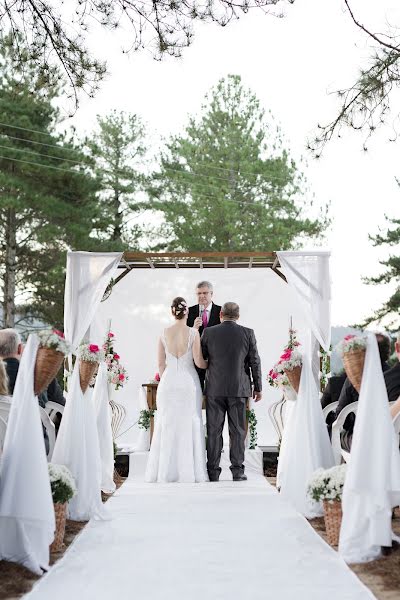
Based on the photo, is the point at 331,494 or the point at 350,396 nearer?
the point at 331,494

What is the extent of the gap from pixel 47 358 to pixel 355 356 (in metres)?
1.51

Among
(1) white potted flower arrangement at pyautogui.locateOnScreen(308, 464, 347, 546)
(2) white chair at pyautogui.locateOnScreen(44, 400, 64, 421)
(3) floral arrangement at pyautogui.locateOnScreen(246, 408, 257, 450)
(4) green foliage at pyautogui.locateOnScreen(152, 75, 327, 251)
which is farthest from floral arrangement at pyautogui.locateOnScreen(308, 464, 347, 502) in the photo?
(4) green foliage at pyautogui.locateOnScreen(152, 75, 327, 251)

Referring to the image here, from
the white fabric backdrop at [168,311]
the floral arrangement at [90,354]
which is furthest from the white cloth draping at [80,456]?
the white fabric backdrop at [168,311]

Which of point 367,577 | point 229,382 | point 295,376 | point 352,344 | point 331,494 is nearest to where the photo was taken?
point 367,577

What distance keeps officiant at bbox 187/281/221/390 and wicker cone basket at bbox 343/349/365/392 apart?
16.8ft

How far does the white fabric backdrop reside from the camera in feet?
45.4

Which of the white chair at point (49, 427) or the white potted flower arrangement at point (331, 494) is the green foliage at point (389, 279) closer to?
the white chair at point (49, 427)

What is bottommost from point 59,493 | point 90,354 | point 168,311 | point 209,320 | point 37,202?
point 59,493

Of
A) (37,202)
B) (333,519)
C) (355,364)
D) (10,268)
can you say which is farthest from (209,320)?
(10,268)

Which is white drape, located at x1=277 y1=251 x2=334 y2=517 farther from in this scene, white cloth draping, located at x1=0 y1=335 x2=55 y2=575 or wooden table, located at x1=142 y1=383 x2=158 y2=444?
wooden table, located at x1=142 y1=383 x2=158 y2=444

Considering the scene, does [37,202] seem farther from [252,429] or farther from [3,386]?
[3,386]

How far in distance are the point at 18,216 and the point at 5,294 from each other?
1.87 metres

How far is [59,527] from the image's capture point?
16.8ft

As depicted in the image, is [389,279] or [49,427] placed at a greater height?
[389,279]
